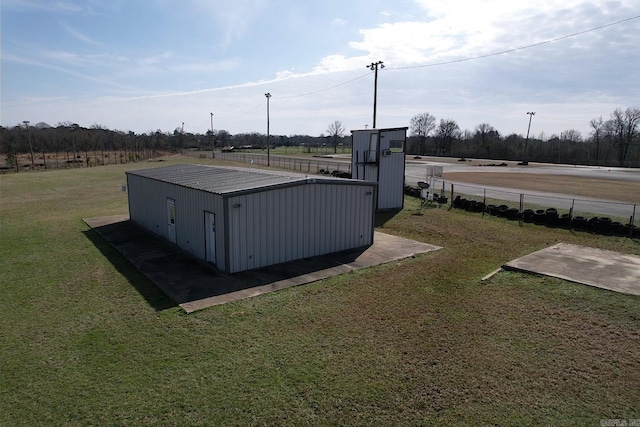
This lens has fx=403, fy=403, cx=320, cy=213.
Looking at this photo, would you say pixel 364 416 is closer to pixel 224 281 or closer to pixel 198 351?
pixel 198 351

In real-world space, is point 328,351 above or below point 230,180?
below

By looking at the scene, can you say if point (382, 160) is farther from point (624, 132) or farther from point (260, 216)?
point (624, 132)

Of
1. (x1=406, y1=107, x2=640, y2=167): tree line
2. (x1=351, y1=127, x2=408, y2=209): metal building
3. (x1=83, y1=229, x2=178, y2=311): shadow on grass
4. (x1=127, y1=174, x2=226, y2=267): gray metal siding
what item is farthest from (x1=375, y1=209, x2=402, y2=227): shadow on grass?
(x1=406, y1=107, x2=640, y2=167): tree line

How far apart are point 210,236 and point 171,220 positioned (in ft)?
11.7

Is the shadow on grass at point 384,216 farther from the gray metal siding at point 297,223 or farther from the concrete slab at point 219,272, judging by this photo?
the gray metal siding at point 297,223

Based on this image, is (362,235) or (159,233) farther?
(159,233)

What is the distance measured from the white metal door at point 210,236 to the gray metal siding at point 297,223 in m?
1.00

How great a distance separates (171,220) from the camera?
14977 mm

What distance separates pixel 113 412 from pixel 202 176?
10987 mm

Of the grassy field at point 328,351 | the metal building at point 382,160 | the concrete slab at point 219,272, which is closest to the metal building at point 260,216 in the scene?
the concrete slab at point 219,272

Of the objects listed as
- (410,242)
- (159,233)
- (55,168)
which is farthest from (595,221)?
(55,168)

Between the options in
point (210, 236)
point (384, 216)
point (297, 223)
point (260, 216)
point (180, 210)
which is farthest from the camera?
point (384, 216)

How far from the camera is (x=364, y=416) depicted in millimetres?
5523

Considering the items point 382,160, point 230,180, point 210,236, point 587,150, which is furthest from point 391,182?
point 587,150
